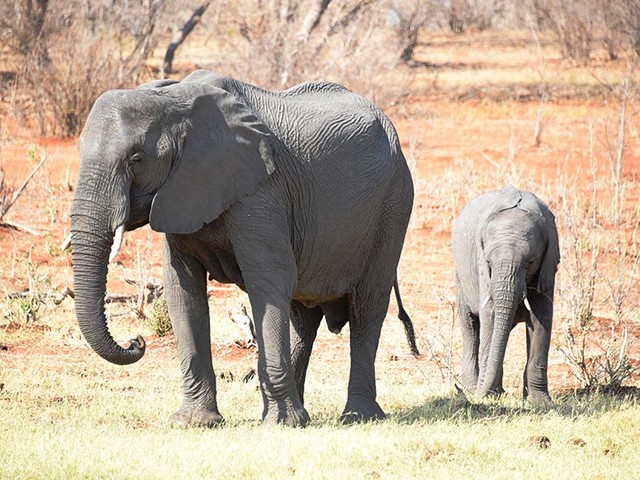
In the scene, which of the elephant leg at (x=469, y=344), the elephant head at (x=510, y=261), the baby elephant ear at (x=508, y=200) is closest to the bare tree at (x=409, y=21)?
the elephant leg at (x=469, y=344)

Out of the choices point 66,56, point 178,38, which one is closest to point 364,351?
point 66,56

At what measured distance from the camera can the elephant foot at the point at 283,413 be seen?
638cm

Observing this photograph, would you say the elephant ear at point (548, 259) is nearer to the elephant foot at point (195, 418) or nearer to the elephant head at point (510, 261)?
the elephant head at point (510, 261)

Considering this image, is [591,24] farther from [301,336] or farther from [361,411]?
[361,411]

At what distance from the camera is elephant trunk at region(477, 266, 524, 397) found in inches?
308

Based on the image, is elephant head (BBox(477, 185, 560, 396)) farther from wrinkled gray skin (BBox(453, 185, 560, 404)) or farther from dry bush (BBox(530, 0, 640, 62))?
dry bush (BBox(530, 0, 640, 62))

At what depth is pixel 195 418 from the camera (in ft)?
21.5

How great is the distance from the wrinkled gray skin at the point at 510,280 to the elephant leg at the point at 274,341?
6.43ft

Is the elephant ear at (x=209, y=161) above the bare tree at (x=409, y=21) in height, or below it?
below

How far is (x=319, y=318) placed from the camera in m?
7.57

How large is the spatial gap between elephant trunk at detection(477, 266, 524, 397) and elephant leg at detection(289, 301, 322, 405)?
4.18 feet

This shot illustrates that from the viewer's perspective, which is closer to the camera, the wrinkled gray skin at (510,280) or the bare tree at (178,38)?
the wrinkled gray skin at (510,280)

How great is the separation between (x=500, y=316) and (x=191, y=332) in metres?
2.44

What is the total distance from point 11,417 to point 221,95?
2274 millimetres
